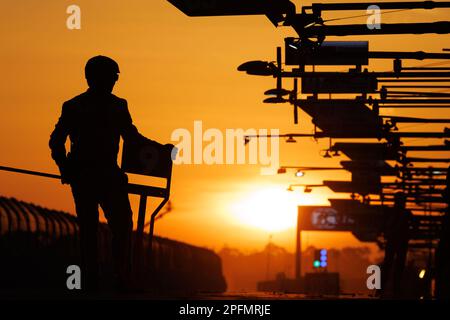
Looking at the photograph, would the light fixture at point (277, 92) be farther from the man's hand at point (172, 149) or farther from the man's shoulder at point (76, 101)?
the man's shoulder at point (76, 101)

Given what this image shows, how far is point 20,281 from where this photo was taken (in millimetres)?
34719

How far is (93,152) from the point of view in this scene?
492 inches

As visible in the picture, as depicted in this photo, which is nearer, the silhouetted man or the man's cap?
the man's cap

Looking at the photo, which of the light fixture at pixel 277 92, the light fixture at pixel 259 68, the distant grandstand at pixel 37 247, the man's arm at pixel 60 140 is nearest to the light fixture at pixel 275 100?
the light fixture at pixel 277 92

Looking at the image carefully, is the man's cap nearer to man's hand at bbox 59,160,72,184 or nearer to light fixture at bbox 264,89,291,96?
man's hand at bbox 59,160,72,184

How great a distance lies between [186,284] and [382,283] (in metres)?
40.1

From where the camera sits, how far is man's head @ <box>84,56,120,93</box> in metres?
12.3

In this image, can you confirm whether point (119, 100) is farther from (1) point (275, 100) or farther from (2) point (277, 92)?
(1) point (275, 100)

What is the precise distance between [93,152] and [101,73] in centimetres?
79

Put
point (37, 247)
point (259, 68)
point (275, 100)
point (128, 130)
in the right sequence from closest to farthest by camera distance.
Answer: point (128, 130) → point (259, 68) → point (275, 100) → point (37, 247)

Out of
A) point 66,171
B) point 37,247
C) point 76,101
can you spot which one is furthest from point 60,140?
point 37,247

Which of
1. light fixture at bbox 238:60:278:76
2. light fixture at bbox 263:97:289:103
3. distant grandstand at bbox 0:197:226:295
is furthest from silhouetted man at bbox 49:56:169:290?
light fixture at bbox 263:97:289:103
